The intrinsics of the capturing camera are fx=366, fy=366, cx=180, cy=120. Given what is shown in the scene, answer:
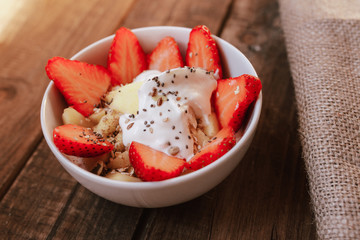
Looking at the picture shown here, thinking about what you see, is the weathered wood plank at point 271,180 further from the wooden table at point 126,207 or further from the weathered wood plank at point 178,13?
the weathered wood plank at point 178,13

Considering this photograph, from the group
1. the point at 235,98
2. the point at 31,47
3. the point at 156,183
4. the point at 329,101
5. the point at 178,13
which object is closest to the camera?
the point at 156,183

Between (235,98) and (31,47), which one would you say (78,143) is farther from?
(31,47)

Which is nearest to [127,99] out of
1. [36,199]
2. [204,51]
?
[204,51]

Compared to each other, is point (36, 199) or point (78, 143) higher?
point (78, 143)

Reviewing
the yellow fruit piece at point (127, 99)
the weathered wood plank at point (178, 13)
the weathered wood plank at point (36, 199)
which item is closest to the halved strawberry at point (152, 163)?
the yellow fruit piece at point (127, 99)

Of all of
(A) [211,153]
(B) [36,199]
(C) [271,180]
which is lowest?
(C) [271,180]

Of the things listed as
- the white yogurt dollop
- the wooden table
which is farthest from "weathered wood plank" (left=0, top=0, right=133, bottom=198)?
the white yogurt dollop

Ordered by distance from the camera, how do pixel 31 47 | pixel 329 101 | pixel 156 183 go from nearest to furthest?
pixel 156 183, pixel 329 101, pixel 31 47

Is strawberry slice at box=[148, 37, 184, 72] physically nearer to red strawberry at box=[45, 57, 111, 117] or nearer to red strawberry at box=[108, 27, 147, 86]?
red strawberry at box=[108, 27, 147, 86]
